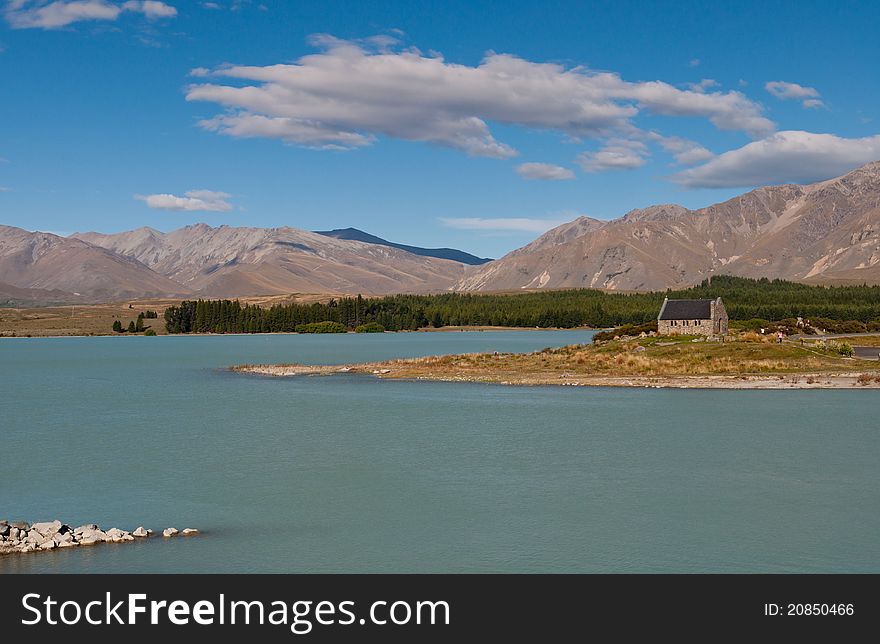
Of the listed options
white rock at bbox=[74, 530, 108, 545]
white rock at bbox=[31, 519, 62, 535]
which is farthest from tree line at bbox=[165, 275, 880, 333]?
white rock at bbox=[31, 519, 62, 535]

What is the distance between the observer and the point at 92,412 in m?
46.0

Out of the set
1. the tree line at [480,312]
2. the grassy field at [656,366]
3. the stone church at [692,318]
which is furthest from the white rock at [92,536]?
the tree line at [480,312]

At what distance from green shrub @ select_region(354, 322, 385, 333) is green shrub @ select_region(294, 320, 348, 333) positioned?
342cm

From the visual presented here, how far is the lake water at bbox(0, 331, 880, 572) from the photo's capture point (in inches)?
730

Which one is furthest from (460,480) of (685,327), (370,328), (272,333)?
(272,333)

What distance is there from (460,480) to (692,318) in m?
61.9

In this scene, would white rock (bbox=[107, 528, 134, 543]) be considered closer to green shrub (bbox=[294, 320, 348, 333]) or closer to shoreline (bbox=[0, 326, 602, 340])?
shoreline (bbox=[0, 326, 602, 340])

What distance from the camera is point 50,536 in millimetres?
18781

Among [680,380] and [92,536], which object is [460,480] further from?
[680,380]

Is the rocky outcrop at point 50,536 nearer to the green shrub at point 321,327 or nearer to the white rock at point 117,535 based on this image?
the white rock at point 117,535

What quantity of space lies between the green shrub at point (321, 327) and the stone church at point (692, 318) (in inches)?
3765
